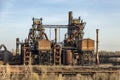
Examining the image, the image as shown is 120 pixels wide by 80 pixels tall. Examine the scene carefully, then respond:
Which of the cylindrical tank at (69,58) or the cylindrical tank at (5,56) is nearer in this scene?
the cylindrical tank at (69,58)

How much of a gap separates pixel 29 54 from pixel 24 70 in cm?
1686

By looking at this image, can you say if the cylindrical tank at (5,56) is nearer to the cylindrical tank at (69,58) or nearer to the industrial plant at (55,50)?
the industrial plant at (55,50)

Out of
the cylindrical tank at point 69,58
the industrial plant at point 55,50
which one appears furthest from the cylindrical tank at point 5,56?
the cylindrical tank at point 69,58

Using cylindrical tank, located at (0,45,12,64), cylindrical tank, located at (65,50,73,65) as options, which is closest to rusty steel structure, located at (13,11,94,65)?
cylindrical tank, located at (65,50,73,65)

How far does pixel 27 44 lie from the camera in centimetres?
6153

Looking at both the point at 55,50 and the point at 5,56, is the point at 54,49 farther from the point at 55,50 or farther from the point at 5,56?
the point at 5,56

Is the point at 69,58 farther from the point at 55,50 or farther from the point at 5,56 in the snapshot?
the point at 5,56

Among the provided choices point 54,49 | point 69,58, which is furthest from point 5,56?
point 69,58

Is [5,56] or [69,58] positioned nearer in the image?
[69,58]

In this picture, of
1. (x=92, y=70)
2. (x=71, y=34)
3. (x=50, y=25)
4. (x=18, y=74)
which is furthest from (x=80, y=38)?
(x=18, y=74)

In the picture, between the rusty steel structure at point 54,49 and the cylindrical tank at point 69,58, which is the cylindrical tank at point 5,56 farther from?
the cylindrical tank at point 69,58

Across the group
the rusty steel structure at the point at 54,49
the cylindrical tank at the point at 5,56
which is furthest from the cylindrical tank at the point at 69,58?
the cylindrical tank at the point at 5,56

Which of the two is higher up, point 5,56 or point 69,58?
point 5,56

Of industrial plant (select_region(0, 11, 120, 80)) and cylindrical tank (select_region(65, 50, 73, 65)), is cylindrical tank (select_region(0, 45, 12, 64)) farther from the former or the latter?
cylindrical tank (select_region(65, 50, 73, 65))
